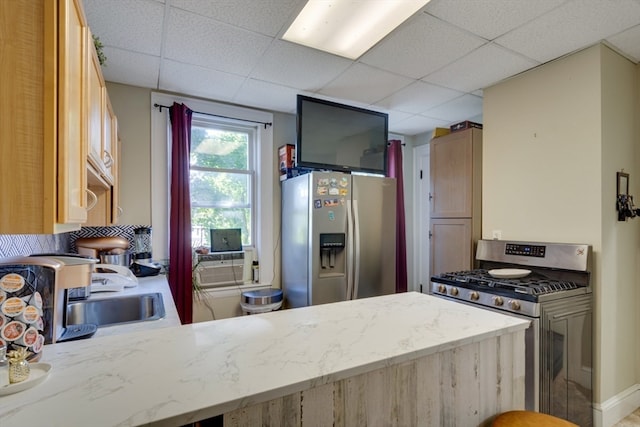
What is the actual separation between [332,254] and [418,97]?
1662mm

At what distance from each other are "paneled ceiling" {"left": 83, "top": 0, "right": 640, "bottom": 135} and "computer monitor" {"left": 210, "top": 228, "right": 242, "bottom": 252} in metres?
1.28

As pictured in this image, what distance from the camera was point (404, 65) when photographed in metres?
2.39

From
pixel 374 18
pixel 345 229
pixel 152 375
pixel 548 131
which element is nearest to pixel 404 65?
pixel 374 18

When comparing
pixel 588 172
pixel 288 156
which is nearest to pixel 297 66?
pixel 288 156

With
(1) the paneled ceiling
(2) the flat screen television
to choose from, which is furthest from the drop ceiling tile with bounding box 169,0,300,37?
(2) the flat screen television

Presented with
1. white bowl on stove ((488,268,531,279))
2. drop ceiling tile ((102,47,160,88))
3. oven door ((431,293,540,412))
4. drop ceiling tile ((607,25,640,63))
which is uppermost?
drop ceiling tile ((102,47,160,88))

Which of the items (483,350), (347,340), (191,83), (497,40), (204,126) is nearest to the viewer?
(347,340)

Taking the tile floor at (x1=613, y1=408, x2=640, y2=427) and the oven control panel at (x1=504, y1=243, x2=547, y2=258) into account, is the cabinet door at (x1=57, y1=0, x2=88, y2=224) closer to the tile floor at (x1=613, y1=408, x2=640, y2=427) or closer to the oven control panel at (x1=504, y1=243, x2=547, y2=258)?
the oven control panel at (x1=504, y1=243, x2=547, y2=258)

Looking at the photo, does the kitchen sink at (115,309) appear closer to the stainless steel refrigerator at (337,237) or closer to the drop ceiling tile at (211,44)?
the stainless steel refrigerator at (337,237)

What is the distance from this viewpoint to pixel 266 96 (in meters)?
3.01

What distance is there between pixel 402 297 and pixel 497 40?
174 centimetres

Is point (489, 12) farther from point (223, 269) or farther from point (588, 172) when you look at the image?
point (223, 269)

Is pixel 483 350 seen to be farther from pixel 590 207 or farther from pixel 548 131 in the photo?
pixel 548 131

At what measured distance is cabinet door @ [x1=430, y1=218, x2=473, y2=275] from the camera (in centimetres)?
284
